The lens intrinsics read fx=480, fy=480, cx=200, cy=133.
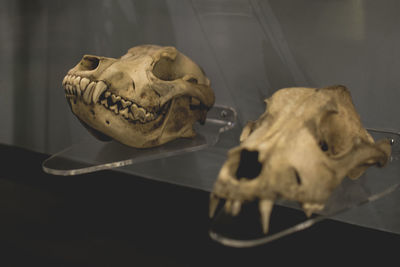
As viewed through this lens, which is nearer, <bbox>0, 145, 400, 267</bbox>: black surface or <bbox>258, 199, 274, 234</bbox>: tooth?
<bbox>258, 199, 274, 234</bbox>: tooth

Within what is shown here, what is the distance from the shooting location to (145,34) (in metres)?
1.98

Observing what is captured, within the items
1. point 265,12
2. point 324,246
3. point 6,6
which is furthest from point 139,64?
point 6,6

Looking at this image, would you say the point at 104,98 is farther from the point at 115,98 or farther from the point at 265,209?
the point at 265,209

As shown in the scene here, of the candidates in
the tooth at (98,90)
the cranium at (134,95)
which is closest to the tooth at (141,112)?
the cranium at (134,95)

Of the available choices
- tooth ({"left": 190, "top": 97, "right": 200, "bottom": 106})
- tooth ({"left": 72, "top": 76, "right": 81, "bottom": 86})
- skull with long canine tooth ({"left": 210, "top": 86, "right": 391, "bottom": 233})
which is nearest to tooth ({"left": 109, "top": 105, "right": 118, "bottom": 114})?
tooth ({"left": 72, "top": 76, "right": 81, "bottom": 86})

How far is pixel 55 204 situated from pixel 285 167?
0.96m

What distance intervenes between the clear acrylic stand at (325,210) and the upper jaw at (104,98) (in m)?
0.36

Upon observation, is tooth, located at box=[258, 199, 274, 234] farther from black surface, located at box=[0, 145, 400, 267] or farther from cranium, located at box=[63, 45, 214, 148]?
cranium, located at box=[63, 45, 214, 148]

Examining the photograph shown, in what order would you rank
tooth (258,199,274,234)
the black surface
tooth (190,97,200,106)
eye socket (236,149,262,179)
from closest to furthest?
tooth (258,199,274,234) < eye socket (236,149,262,179) < the black surface < tooth (190,97,200,106)

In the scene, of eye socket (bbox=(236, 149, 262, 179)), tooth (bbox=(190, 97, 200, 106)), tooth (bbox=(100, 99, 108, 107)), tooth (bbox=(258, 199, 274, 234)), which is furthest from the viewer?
tooth (bbox=(190, 97, 200, 106))

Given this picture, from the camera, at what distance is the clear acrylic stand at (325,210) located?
0.99 m

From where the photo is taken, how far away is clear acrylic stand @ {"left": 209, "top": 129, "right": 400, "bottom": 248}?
0.99m

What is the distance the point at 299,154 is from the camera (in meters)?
1.01

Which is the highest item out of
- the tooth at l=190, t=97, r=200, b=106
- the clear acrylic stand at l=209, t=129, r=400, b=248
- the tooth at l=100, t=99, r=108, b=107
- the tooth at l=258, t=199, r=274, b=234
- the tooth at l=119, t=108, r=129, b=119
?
the tooth at l=100, t=99, r=108, b=107
